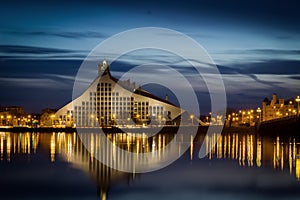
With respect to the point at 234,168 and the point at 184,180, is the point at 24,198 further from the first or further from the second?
the point at 234,168

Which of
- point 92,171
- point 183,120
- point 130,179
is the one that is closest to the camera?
point 130,179

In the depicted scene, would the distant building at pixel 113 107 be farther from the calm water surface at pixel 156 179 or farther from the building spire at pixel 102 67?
the calm water surface at pixel 156 179

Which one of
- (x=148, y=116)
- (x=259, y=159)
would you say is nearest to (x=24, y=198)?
(x=259, y=159)

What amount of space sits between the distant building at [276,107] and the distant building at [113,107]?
17.4 m

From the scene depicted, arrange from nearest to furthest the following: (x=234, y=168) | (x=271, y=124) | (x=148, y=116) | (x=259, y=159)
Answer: (x=234, y=168)
(x=259, y=159)
(x=271, y=124)
(x=148, y=116)

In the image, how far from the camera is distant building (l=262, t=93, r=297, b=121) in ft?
324

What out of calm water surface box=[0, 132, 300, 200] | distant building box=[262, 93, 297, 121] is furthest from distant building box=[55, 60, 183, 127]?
calm water surface box=[0, 132, 300, 200]

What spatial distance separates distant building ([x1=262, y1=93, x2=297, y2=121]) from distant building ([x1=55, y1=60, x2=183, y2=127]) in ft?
57.0

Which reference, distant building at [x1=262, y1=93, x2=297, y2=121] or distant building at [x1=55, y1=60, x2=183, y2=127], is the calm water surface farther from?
distant building at [x1=262, y1=93, x2=297, y2=121]

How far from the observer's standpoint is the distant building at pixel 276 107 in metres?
98.8

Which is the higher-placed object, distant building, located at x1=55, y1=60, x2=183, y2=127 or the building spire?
the building spire

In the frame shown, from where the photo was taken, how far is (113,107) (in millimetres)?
90188

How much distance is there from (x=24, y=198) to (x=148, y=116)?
72.6m

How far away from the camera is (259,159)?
78.0 feet
